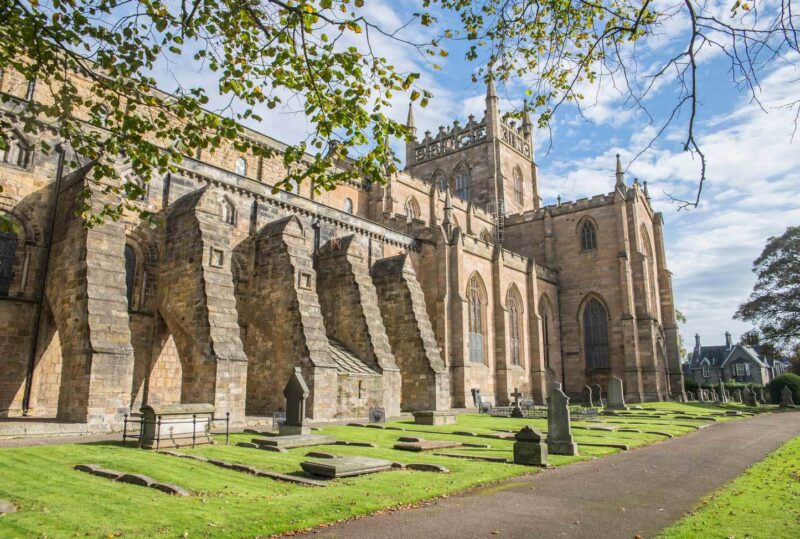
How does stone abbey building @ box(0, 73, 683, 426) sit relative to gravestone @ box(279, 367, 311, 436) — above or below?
above

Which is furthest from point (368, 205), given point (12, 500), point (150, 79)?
point (12, 500)

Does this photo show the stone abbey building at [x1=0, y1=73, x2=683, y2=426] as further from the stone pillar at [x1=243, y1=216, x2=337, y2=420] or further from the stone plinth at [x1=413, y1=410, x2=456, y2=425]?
the stone plinth at [x1=413, y1=410, x2=456, y2=425]

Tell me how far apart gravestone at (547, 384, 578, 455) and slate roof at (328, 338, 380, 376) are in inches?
353

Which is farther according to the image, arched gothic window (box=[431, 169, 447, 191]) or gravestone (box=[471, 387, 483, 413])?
arched gothic window (box=[431, 169, 447, 191])

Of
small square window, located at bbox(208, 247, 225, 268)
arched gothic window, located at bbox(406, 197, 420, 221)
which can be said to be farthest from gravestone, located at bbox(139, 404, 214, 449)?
arched gothic window, located at bbox(406, 197, 420, 221)

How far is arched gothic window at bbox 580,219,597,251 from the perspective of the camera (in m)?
39.4

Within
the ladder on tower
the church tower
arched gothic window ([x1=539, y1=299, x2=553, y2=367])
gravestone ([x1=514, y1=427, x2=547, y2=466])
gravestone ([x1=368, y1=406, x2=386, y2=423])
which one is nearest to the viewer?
gravestone ([x1=514, y1=427, x2=547, y2=466])

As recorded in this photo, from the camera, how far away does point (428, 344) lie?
80.9 feet

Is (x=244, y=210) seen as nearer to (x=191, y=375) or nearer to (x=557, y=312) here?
(x=191, y=375)

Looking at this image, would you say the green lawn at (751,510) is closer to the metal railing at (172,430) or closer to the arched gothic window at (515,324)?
the metal railing at (172,430)

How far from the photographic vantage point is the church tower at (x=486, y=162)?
46.3 m

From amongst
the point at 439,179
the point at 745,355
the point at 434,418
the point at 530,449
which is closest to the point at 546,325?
the point at 439,179

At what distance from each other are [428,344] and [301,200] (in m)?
8.52

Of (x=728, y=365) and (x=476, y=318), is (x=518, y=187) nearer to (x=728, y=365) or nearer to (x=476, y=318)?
(x=476, y=318)
